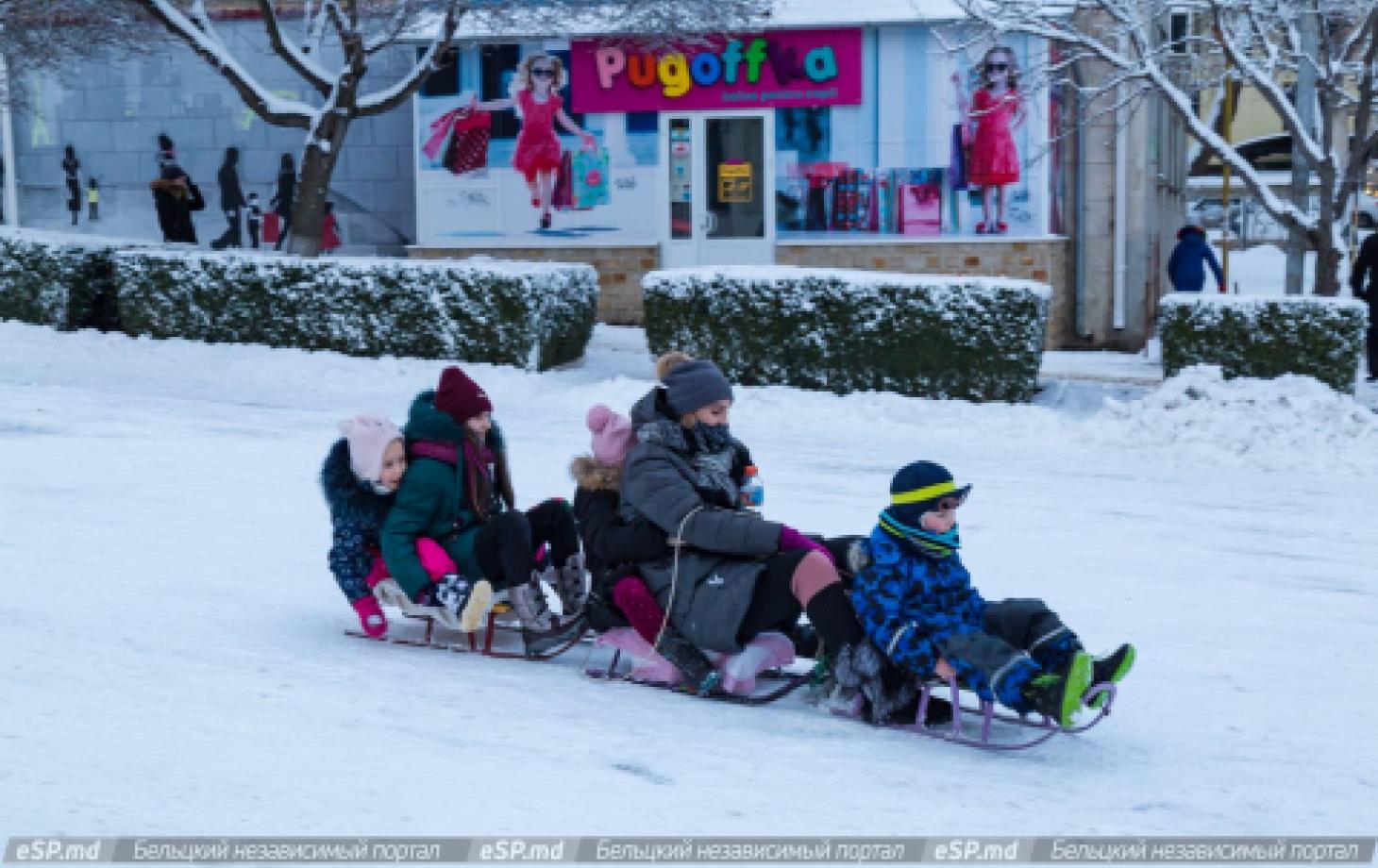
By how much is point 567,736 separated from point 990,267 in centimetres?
1584

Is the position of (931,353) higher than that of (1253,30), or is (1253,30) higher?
(1253,30)

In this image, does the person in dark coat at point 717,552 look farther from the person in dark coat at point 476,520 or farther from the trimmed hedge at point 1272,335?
the trimmed hedge at point 1272,335

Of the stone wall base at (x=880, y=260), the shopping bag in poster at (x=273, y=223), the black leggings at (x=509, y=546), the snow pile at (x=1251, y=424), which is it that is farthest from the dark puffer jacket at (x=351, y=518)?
the shopping bag in poster at (x=273, y=223)

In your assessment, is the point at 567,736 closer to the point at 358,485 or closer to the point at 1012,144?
the point at 358,485

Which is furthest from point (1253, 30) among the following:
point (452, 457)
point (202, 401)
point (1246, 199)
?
point (1246, 199)

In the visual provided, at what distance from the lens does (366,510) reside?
7039 mm

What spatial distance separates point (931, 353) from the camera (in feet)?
50.6

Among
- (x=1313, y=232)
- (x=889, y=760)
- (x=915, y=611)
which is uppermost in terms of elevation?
(x=1313, y=232)

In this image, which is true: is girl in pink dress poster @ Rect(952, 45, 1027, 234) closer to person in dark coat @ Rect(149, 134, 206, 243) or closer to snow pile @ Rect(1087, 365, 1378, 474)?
snow pile @ Rect(1087, 365, 1378, 474)

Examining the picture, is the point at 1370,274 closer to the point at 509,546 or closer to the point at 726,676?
the point at 726,676

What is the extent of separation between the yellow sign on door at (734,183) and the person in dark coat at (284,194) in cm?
616

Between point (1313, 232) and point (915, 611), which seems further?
point (1313, 232)

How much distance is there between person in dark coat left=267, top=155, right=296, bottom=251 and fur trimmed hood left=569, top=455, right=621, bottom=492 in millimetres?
18092

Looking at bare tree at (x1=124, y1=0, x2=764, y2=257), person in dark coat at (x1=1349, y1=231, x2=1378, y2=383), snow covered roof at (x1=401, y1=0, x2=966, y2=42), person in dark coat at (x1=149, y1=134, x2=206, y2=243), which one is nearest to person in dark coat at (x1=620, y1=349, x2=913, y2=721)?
bare tree at (x1=124, y1=0, x2=764, y2=257)
